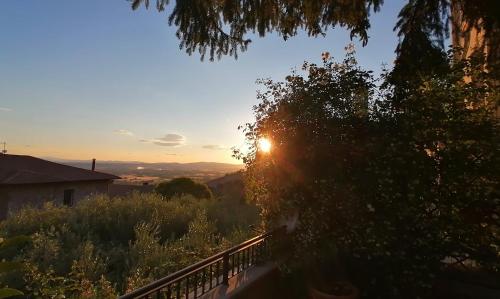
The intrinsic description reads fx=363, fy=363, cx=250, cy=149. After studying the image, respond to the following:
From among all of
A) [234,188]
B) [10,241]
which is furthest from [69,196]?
[10,241]

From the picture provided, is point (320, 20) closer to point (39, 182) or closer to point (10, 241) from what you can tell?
point (10, 241)

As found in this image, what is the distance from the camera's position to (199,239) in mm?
7430

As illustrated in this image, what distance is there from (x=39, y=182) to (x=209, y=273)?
19427mm

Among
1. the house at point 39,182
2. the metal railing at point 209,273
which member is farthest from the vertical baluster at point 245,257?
the house at point 39,182

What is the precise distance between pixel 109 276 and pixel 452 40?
7.04 meters

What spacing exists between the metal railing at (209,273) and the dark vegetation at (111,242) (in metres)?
0.82

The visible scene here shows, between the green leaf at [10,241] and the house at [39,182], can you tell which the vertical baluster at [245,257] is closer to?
the green leaf at [10,241]

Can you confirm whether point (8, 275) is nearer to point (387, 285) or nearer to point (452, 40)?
point (387, 285)

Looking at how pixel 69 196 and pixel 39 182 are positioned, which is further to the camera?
pixel 69 196

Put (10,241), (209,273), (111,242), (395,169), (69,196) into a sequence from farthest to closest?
(69,196) → (111,242) → (209,273) → (395,169) → (10,241)

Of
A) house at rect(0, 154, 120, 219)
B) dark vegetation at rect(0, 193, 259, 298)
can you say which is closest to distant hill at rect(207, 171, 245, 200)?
dark vegetation at rect(0, 193, 259, 298)

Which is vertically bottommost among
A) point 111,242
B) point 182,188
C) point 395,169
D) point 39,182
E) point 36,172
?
point 111,242

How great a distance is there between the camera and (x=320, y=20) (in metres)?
5.50

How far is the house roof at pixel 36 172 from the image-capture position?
20297 mm
